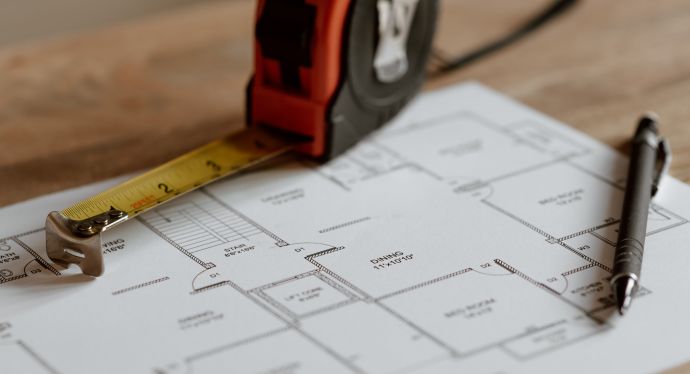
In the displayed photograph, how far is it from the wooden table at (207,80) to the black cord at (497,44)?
0.01m

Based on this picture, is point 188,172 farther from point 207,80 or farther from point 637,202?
point 637,202

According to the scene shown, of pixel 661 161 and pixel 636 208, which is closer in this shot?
pixel 636 208

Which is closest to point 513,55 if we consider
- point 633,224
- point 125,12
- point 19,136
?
point 633,224

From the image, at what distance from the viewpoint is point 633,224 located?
3.07ft

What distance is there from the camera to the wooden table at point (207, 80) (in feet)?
3.69

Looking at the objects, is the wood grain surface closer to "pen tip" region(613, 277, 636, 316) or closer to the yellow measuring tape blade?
the yellow measuring tape blade

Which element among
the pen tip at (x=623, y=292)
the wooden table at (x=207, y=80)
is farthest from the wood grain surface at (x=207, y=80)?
the pen tip at (x=623, y=292)

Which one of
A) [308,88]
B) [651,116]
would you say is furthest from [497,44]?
[308,88]

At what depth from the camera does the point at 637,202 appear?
0.97 m

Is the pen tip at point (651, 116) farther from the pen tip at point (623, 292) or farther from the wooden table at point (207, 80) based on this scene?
the pen tip at point (623, 292)

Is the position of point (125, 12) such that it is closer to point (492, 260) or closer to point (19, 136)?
point (19, 136)

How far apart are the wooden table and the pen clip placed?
0.01 meters

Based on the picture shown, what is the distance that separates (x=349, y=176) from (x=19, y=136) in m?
0.36

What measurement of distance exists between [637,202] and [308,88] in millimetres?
341
